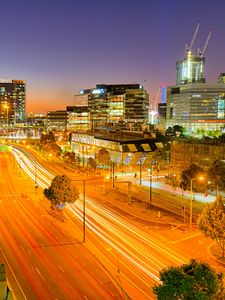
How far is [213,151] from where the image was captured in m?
77.6

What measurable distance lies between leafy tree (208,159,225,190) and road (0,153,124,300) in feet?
91.6

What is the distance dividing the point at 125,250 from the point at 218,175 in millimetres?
29708

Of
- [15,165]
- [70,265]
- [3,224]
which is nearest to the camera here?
[70,265]

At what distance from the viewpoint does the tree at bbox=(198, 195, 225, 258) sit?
33000mm

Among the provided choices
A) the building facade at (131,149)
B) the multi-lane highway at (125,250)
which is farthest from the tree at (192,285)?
the building facade at (131,149)

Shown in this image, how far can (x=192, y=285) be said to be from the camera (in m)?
17.0

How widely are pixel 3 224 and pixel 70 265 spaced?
1515 centimetres

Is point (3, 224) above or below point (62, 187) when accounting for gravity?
below

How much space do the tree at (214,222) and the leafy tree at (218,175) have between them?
2545 centimetres

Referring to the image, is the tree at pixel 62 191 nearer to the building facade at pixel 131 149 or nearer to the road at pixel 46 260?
the road at pixel 46 260

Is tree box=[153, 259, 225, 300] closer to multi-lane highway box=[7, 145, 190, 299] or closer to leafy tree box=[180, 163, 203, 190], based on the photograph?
multi-lane highway box=[7, 145, 190, 299]

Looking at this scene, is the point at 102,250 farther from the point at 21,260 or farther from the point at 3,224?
the point at 3,224

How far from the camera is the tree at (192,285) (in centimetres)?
1688

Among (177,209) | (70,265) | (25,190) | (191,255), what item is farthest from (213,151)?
(70,265)
